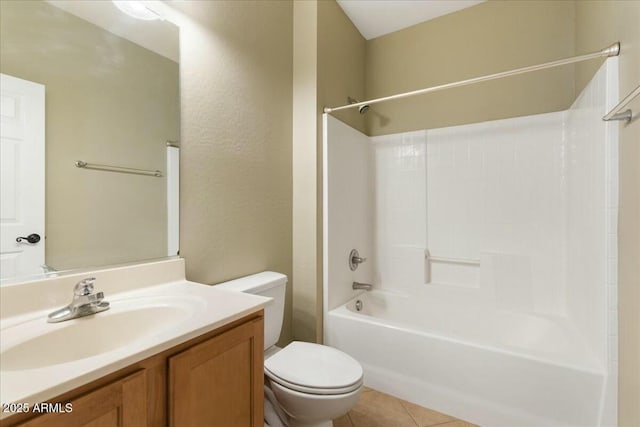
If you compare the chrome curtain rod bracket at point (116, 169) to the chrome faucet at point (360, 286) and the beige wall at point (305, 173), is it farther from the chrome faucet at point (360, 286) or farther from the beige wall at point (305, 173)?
the chrome faucet at point (360, 286)

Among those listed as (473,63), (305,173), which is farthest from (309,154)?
(473,63)

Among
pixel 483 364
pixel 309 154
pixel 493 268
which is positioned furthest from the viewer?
pixel 493 268

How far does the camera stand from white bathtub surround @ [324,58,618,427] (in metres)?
1.32

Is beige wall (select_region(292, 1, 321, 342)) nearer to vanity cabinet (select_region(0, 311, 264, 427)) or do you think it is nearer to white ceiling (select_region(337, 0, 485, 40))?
white ceiling (select_region(337, 0, 485, 40))

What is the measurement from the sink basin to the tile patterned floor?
120 cm

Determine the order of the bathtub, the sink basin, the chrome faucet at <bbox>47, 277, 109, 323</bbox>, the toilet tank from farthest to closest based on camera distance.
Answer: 1. the toilet tank
2. the bathtub
3. the chrome faucet at <bbox>47, 277, 109, 323</bbox>
4. the sink basin

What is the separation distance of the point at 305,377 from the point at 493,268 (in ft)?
5.38

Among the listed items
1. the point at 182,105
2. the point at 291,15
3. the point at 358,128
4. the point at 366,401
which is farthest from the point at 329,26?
the point at 366,401

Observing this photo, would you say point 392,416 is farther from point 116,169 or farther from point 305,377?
point 116,169

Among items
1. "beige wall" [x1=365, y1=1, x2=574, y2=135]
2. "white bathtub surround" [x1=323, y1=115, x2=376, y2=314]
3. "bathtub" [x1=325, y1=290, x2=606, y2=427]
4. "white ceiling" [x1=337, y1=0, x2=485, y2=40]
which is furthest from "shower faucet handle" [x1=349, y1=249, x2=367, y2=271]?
"white ceiling" [x1=337, y1=0, x2=485, y2=40]

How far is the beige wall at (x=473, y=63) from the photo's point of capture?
194cm

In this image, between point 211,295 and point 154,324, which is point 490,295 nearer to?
point 211,295

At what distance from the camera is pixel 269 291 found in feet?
4.93

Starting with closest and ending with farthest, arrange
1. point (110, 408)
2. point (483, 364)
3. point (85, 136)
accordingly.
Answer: point (110, 408) < point (85, 136) < point (483, 364)
